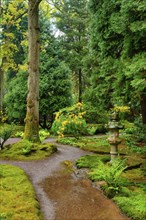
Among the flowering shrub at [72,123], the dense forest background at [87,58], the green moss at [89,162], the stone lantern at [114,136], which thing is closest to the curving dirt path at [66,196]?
the green moss at [89,162]

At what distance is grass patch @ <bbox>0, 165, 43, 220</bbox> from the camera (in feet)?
12.4

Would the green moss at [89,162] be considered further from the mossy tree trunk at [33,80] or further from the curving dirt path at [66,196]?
the mossy tree trunk at [33,80]

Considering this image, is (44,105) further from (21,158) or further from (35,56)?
(21,158)

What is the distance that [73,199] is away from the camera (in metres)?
4.70

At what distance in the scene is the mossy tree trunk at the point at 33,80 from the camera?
30.4 ft

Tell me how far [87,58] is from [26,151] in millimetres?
7297

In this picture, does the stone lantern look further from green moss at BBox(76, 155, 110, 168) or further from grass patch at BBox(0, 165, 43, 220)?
grass patch at BBox(0, 165, 43, 220)

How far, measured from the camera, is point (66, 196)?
15.9ft

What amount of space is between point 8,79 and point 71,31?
904 centimetres

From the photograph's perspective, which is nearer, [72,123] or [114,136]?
[114,136]

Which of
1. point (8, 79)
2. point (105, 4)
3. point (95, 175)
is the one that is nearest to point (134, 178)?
point (95, 175)

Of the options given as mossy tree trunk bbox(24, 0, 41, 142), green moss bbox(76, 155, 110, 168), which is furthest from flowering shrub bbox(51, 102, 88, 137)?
green moss bbox(76, 155, 110, 168)

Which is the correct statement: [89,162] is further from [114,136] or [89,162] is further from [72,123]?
[72,123]

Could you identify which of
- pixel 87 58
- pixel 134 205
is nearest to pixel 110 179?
pixel 134 205
